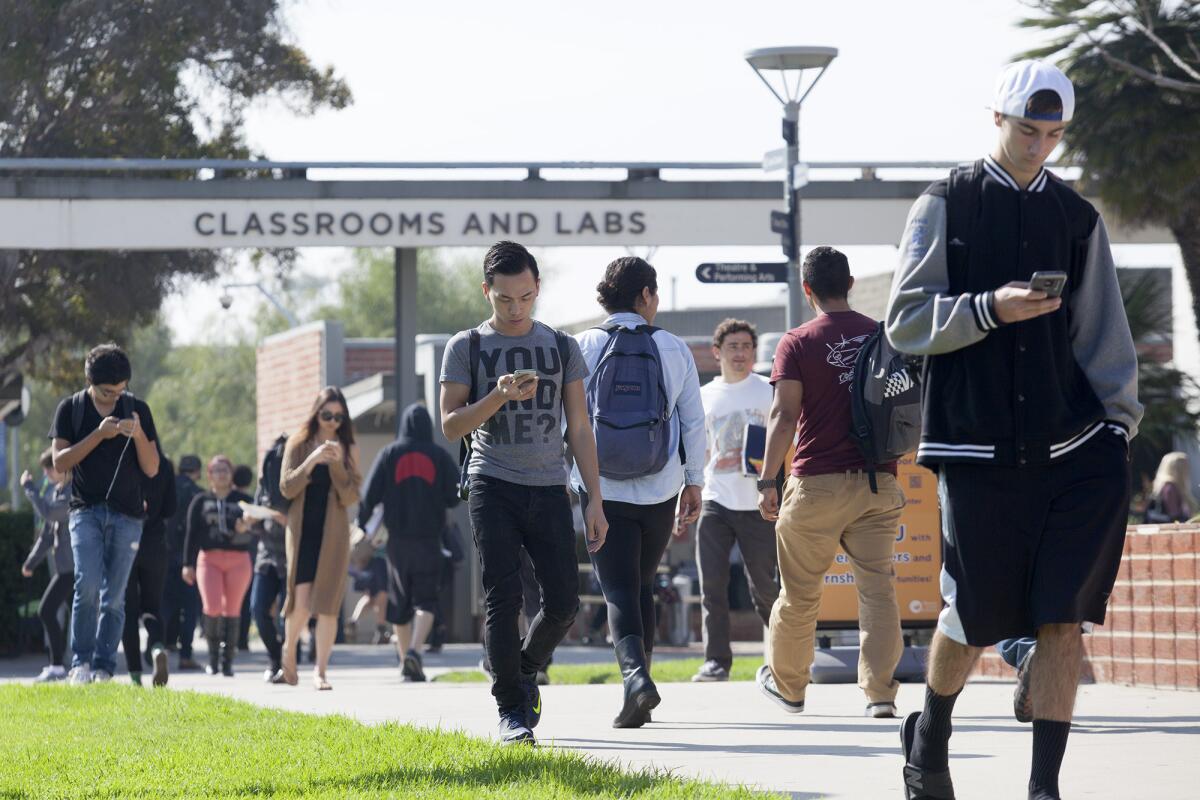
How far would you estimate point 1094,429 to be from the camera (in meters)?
5.24

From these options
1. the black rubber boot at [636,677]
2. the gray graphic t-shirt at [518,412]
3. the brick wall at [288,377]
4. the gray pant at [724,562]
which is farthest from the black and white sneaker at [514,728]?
the brick wall at [288,377]

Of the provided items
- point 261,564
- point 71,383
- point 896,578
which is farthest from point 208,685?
point 71,383

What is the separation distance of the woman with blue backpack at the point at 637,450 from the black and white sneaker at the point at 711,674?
318cm

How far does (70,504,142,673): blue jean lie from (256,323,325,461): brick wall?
62.4ft

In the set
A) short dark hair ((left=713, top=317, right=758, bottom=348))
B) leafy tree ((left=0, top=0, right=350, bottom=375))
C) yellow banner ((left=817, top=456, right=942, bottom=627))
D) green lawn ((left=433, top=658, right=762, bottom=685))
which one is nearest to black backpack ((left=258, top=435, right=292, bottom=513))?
green lawn ((left=433, top=658, right=762, bottom=685))

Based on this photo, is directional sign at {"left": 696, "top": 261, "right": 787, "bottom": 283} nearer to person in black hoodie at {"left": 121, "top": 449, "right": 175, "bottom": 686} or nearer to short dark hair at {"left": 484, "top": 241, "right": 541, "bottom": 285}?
person in black hoodie at {"left": 121, "top": 449, "right": 175, "bottom": 686}

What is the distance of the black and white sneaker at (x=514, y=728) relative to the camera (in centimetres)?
721

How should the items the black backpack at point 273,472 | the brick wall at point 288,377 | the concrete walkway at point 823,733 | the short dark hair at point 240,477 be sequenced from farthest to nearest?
the brick wall at point 288,377
the short dark hair at point 240,477
the black backpack at point 273,472
the concrete walkway at point 823,733

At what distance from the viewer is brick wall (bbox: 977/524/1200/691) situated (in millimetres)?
9703

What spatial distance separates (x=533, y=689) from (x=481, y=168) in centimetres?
1136

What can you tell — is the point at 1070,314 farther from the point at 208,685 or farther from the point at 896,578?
the point at 208,685

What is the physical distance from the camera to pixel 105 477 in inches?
433

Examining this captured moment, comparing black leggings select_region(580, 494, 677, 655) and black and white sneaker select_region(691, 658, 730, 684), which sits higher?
black leggings select_region(580, 494, 677, 655)

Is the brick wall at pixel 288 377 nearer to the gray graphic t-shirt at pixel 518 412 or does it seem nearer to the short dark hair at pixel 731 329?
the short dark hair at pixel 731 329
